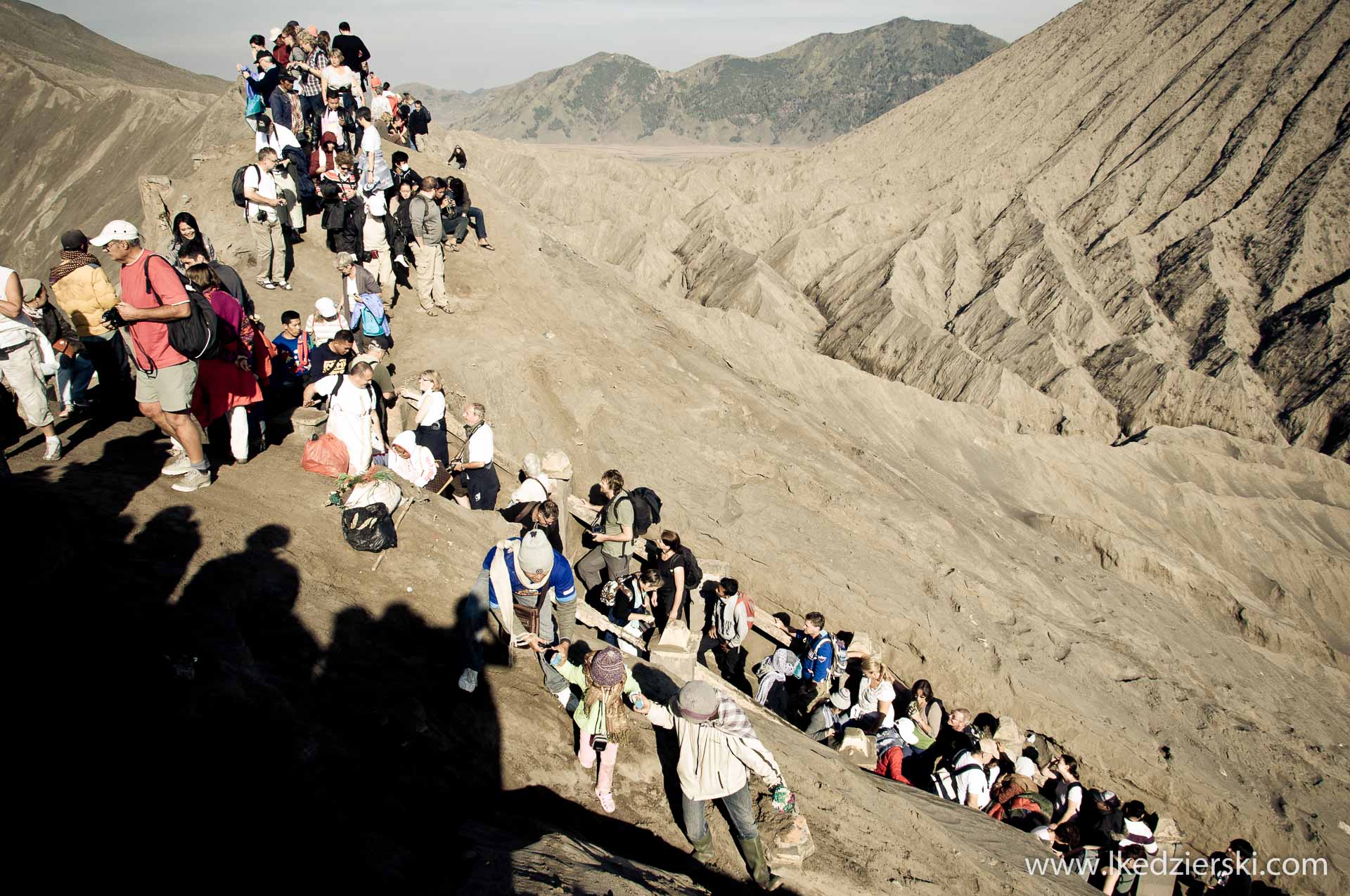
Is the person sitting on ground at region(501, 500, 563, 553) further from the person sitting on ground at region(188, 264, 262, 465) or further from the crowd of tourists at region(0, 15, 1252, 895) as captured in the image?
the person sitting on ground at region(188, 264, 262, 465)

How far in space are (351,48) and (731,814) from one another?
1422cm

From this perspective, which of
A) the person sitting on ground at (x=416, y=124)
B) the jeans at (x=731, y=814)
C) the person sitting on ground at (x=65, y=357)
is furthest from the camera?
the person sitting on ground at (x=416, y=124)

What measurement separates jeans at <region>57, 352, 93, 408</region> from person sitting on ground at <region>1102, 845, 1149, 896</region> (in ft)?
35.3

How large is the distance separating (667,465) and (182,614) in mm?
7795

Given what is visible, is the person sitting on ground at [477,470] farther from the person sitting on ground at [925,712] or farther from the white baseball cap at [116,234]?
the person sitting on ground at [925,712]

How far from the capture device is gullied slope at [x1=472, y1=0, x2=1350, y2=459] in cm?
2922

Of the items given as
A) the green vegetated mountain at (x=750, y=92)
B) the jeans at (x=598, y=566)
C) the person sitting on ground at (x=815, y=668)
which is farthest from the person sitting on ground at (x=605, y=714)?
the green vegetated mountain at (x=750, y=92)

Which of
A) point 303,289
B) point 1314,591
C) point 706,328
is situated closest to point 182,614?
point 303,289

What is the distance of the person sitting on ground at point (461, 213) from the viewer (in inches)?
476

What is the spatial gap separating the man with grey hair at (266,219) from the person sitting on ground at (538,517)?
16.3 feet

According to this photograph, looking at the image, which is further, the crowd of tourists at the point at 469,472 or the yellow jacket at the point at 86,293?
the yellow jacket at the point at 86,293

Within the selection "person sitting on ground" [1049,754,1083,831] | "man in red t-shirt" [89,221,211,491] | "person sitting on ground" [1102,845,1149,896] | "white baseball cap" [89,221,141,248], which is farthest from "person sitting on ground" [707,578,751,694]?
"white baseball cap" [89,221,141,248]

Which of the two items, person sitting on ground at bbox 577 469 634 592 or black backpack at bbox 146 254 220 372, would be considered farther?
person sitting on ground at bbox 577 469 634 592

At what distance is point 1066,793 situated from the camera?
7945mm
